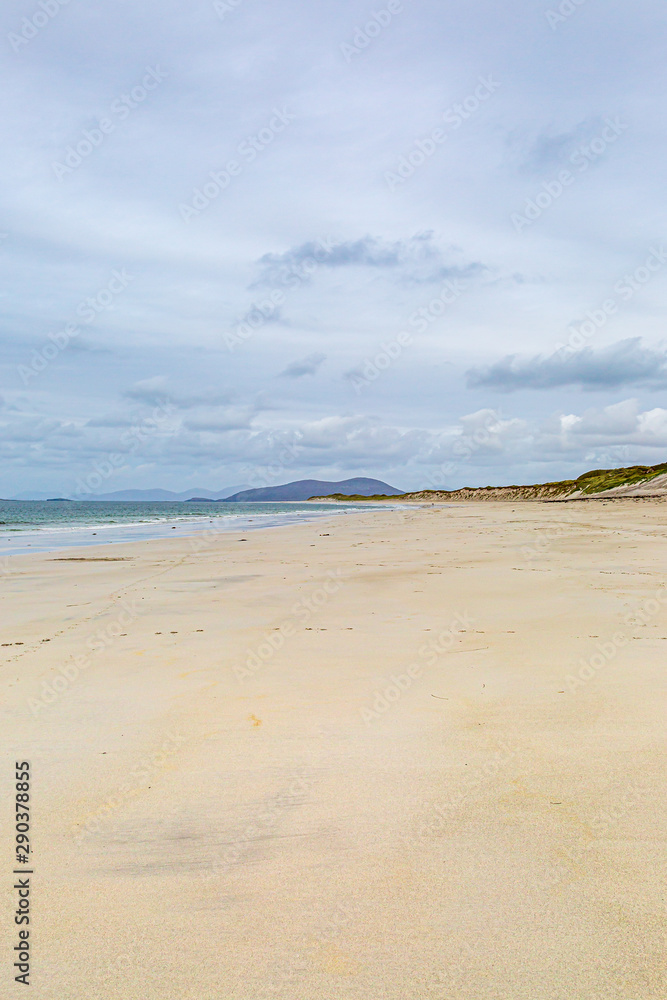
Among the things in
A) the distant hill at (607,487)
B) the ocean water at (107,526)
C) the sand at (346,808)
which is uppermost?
the distant hill at (607,487)

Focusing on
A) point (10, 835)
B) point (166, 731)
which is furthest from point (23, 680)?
point (10, 835)

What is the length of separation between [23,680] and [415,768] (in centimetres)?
358

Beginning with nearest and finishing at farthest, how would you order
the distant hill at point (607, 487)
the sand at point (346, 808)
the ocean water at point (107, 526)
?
the sand at point (346, 808) → the ocean water at point (107, 526) → the distant hill at point (607, 487)

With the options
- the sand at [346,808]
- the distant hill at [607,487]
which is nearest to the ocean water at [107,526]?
the sand at [346,808]

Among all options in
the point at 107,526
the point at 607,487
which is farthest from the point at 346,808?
the point at 607,487

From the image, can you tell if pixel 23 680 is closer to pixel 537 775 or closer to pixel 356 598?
pixel 537 775

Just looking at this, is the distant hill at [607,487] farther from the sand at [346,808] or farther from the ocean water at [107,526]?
the sand at [346,808]

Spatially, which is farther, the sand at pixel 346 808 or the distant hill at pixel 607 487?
the distant hill at pixel 607 487

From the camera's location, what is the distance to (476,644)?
6.08m

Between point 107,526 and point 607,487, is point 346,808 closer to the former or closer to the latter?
point 107,526

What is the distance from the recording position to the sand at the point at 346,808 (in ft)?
6.82

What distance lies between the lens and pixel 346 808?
3035 millimetres

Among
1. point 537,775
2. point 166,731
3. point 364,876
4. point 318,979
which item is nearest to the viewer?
point 318,979

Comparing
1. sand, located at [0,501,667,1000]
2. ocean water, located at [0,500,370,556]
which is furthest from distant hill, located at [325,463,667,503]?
sand, located at [0,501,667,1000]
